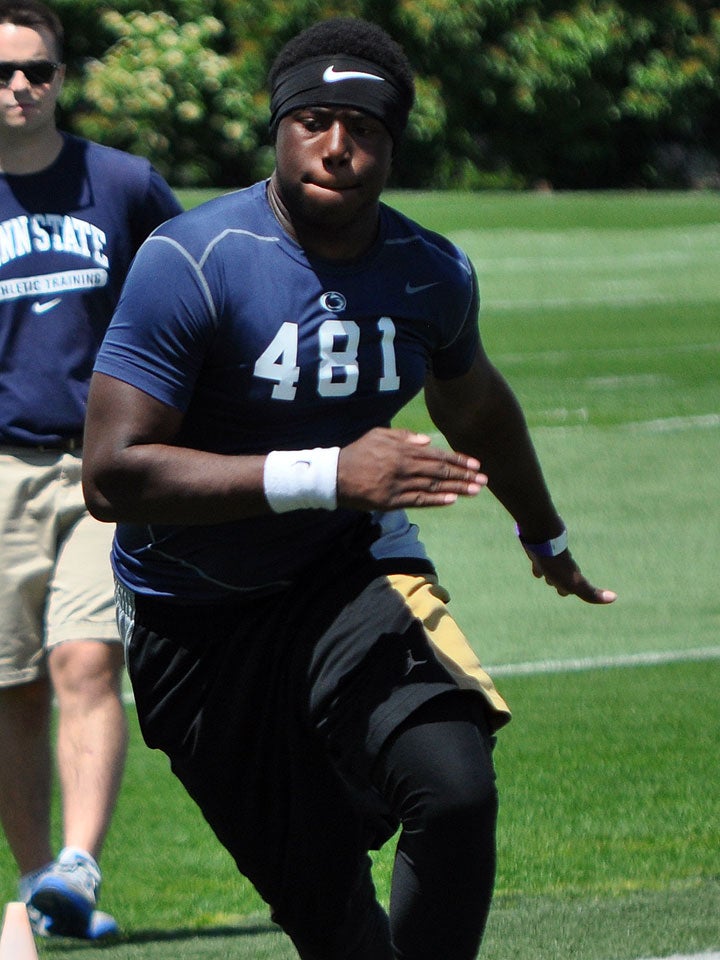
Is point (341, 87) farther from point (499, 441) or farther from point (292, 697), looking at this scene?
point (292, 697)

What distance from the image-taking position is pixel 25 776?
5.39 metres

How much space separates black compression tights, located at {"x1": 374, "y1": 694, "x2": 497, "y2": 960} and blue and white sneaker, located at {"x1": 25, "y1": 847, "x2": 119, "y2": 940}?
138cm

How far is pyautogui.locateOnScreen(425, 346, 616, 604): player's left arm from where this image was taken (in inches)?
173

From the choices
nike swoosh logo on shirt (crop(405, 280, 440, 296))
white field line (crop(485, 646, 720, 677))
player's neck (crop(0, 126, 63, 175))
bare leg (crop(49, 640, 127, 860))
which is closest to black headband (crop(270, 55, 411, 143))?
nike swoosh logo on shirt (crop(405, 280, 440, 296))

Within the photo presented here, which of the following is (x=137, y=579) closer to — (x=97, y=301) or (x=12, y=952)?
(x=12, y=952)

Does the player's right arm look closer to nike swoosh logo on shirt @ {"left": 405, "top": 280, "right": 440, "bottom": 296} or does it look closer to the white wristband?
the white wristband

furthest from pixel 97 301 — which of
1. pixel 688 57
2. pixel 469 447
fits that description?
pixel 688 57

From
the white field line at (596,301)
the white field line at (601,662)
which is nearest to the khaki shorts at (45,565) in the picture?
the white field line at (601,662)

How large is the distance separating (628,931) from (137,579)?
1.64 metres

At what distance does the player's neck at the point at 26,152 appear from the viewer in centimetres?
539

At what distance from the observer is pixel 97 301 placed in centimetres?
532

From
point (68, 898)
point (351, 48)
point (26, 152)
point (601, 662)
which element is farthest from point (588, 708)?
point (351, 48)

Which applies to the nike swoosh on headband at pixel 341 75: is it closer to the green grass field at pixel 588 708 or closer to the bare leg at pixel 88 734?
the bare leg at pixel 88 734

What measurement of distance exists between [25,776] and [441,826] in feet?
6.53
